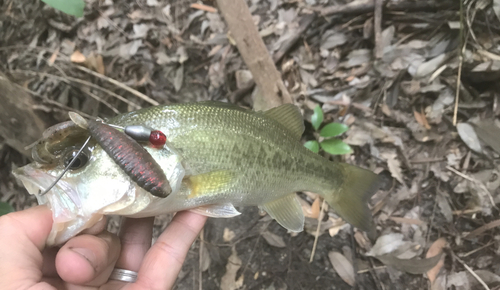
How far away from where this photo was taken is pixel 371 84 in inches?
102

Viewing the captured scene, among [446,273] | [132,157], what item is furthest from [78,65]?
[446,273]

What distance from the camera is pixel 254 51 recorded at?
219 cm

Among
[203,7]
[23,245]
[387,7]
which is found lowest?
[387,7]

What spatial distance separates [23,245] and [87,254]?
0.70 ft

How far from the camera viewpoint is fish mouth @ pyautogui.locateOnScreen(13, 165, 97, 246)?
1101mm

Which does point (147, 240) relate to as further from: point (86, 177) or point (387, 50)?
point (387, 50)

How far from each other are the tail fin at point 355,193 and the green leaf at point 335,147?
0.47 m

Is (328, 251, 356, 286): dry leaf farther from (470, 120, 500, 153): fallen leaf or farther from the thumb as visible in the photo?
the thumb

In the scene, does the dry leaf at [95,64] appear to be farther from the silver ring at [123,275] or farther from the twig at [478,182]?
the twig at [478,182]

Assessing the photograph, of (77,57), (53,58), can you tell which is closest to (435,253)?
(77,57)

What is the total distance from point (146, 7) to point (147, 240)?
9.61 feet

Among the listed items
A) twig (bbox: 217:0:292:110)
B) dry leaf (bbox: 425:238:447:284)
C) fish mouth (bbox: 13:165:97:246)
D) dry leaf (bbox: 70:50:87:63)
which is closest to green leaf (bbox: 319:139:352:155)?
twig (bbox: 217:0:292:110)

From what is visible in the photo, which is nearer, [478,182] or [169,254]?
[169,254]

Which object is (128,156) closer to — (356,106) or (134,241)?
(134,241)
